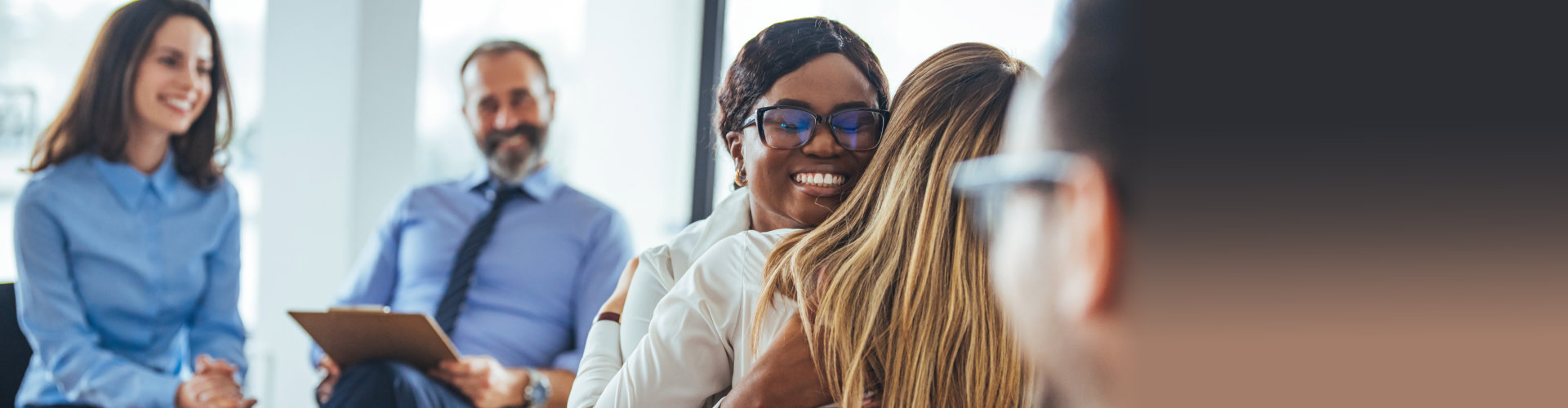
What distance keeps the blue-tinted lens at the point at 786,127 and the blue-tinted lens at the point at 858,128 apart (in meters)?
0.04

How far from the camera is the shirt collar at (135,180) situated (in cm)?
229

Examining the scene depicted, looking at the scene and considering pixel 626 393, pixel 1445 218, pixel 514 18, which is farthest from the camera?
pixel 514 18

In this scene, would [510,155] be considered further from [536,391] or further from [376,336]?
[376,336]

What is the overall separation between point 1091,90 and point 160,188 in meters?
2.63

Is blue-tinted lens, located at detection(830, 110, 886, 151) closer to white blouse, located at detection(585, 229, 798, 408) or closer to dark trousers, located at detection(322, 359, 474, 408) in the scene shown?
white blouse, located at detection(585, 229, 798, 408)

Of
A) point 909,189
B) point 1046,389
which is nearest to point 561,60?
point 909,189

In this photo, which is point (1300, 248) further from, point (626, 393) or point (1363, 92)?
point (626, 393)

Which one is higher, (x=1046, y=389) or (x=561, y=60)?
(x=561, y=60)

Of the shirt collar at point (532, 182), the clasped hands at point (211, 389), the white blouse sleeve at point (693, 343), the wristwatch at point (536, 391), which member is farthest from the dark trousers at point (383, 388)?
the white blouse sleeve at point (693, 343)

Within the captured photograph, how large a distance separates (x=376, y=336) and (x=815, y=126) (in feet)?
3.52

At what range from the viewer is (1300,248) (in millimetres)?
162

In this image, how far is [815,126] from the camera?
1.24 m

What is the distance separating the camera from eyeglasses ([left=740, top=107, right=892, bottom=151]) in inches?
48.1

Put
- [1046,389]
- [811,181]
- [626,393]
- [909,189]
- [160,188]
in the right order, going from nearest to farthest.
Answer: [1046,389]
[909,189]
[626,393]
[811,181]
[160,188]
